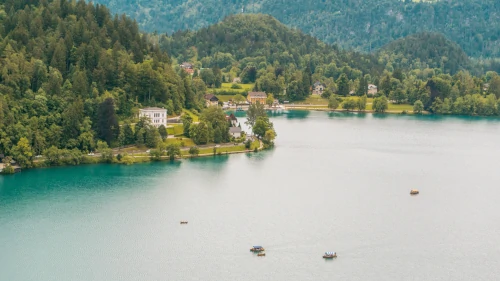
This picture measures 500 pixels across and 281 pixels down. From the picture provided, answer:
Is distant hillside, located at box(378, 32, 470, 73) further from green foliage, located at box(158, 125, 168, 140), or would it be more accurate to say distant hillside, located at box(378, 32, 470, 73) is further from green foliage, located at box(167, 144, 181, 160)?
green foliage, located at box(167, 144, 181, 160)

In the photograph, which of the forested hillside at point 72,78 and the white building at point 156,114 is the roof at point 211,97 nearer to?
the forested hillside at point 72,78

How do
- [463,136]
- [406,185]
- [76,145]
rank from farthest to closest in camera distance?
[463,136], [76,145], [406,185]

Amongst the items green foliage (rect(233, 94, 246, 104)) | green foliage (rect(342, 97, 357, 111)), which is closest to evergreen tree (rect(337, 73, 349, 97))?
green foliage (rect(342, 97, 357, 111))

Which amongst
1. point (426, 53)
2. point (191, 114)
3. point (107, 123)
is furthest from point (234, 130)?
point (426, 53)

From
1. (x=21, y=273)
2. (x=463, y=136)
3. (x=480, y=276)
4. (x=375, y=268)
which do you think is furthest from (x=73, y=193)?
(x=463, y=136)

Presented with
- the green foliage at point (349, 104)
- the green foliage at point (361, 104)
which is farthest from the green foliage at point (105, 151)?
the green foliage at point (361, 104)

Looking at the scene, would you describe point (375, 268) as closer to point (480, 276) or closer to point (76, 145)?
point (480, 276)

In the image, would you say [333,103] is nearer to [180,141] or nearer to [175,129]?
[175,129]
